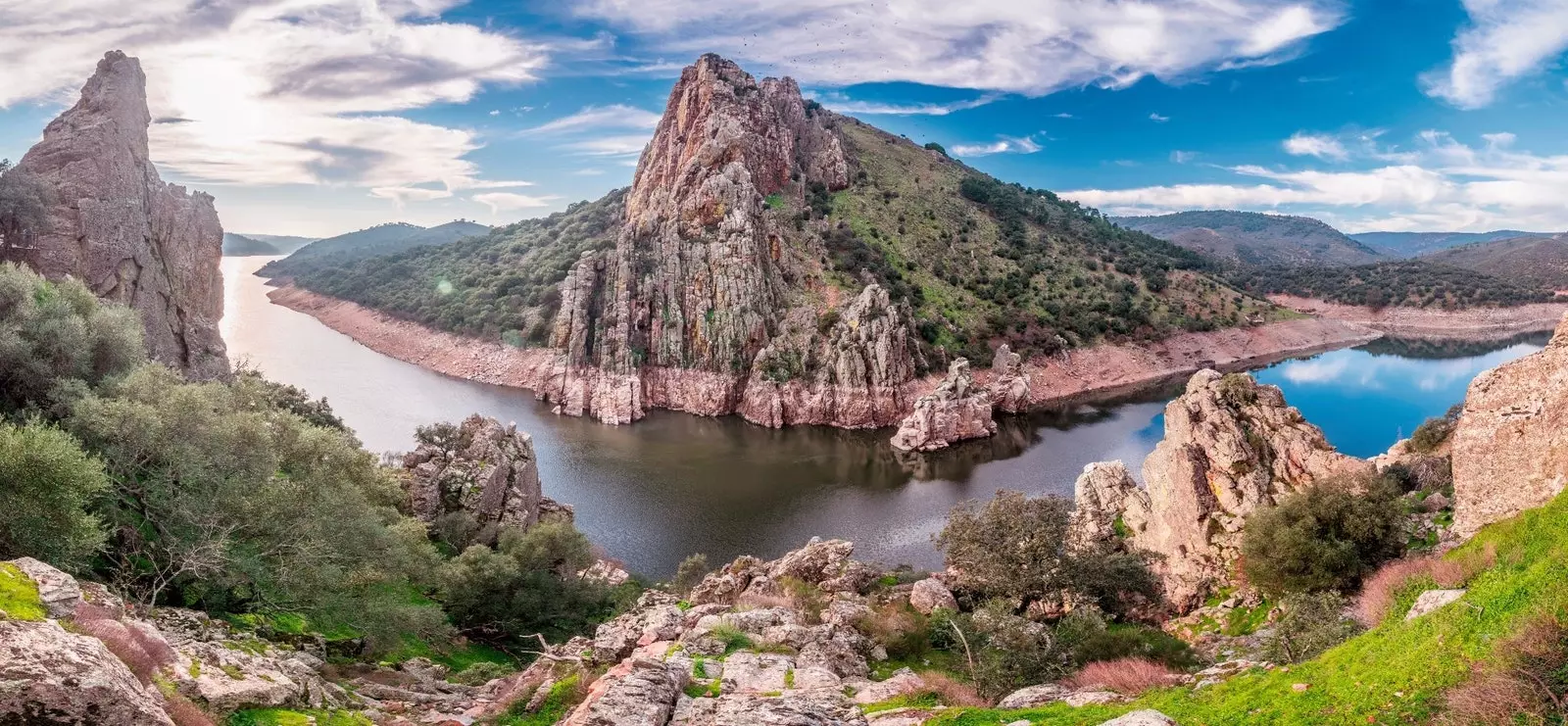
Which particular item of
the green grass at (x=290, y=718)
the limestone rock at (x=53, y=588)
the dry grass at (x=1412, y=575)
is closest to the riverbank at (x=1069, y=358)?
the dry grass at (x=1412, y=575)

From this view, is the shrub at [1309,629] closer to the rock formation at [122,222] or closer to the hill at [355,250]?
the rock formation at [122,222]

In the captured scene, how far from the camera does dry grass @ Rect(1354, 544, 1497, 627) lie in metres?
13.1

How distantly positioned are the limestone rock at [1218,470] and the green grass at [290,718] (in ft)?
80.0

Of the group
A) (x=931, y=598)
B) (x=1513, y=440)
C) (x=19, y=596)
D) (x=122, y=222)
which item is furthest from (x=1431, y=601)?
(x=122, y=222)

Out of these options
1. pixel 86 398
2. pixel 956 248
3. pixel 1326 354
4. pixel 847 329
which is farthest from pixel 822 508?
pixel 1326 354

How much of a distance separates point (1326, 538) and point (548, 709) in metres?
21.2

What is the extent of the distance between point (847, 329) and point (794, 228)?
75.5 feet

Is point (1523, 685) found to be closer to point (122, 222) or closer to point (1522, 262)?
point (122, 222)

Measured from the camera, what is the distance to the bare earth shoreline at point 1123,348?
7969 centimetres

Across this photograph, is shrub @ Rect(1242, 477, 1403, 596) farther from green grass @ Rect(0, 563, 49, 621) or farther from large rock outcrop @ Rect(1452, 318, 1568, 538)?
green grass @ Rect(0, 563, 49, 621)

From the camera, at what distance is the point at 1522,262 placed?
154500mm

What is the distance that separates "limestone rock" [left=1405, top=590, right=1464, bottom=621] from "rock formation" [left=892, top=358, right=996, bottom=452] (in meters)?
47.8

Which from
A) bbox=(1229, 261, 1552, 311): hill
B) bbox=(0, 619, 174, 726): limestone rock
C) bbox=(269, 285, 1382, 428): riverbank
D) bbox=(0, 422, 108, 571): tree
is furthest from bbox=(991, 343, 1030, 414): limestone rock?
bbox=(1229, 261, 1552, 311): hill

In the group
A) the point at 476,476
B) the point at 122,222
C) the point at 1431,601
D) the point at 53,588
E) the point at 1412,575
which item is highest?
the point at 122,222
